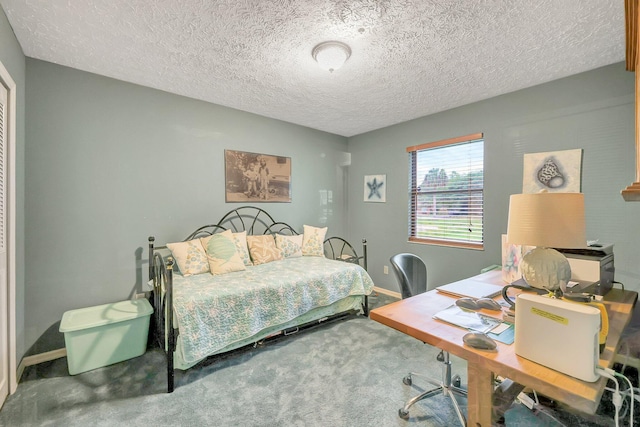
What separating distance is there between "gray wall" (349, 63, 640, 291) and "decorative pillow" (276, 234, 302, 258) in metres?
1.31

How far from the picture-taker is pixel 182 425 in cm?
163

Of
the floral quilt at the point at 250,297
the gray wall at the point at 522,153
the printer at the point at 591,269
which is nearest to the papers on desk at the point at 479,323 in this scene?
the printer at the point at 591,269

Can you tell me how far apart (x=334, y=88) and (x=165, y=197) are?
2.07m

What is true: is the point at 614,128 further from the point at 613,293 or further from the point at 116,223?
the point at 116,223

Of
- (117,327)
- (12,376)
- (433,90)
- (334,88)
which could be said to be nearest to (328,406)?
(117,327)

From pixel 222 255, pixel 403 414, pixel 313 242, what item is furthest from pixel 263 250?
pixel 403 414

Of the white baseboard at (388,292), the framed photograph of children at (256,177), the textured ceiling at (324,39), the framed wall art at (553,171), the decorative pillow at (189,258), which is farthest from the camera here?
the white baseboard at (388,292)

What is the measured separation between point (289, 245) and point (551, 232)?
8.92ft

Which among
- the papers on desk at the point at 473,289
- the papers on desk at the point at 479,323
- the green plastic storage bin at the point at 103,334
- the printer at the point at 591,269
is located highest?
the printer at the point at 591,269

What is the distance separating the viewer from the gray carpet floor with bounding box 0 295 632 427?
5.45ft

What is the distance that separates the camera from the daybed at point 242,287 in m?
2.02

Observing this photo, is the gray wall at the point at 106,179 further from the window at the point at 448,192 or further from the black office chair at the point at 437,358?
the window at the point at 448,192

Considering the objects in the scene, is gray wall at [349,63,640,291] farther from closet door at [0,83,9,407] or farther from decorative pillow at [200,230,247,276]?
closet door at [0,83,9,407]

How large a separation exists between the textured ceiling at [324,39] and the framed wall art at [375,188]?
55.9 inches
